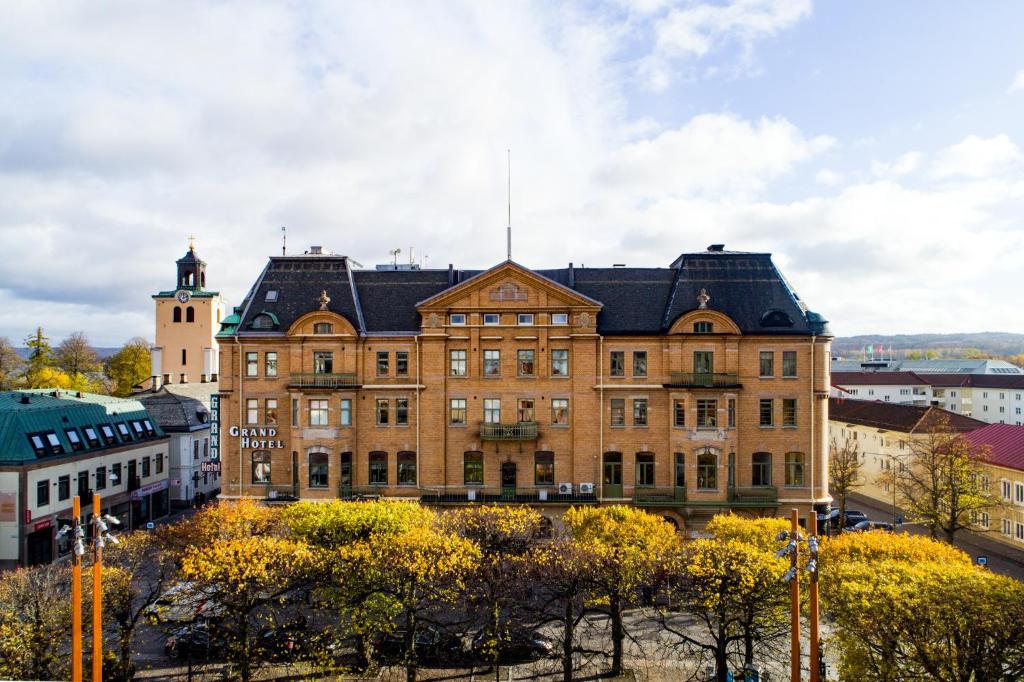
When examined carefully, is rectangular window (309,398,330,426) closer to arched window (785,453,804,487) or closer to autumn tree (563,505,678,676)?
autumn tree (563,505,678,676)

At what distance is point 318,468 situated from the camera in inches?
1853

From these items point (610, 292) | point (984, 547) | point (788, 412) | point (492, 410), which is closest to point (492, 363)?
point (492, 410)

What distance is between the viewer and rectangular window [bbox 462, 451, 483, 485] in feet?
156

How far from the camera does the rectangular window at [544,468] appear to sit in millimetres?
47594

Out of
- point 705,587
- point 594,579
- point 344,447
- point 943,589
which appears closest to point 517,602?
point 594,579

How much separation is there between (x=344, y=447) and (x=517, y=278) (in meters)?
18.1

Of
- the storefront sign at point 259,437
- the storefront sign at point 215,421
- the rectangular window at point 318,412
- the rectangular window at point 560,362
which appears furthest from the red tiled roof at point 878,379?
the storefront sign at point 215,421

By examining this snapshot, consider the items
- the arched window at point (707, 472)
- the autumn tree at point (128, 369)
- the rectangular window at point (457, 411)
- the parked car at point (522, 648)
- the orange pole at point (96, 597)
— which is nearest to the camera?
the orange pole at point (96, 597)

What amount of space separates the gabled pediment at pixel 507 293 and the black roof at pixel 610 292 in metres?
2.15

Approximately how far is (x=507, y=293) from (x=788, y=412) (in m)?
22.7

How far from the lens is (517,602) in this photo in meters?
30.8

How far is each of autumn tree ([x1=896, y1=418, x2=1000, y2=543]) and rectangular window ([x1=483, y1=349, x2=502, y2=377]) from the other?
3540cm

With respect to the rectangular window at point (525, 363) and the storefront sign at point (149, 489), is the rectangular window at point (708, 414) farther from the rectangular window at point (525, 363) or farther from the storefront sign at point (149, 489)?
the storefront sign at point (149, 489)

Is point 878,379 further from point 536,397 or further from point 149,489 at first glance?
point 149,489
